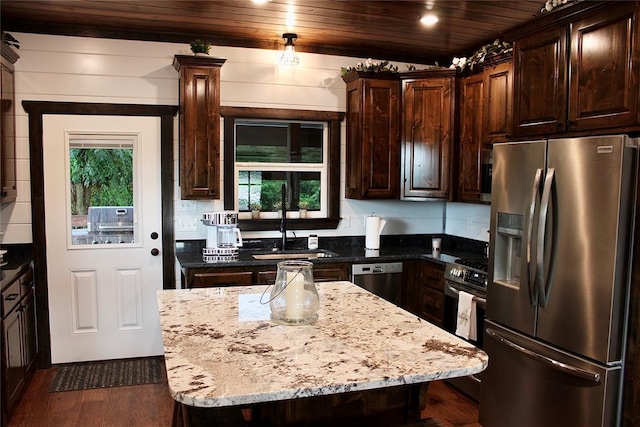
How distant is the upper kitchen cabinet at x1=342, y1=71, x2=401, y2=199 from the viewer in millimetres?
4445

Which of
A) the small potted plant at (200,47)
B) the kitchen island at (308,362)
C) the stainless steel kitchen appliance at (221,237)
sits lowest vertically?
the kitchen island at (308,362)

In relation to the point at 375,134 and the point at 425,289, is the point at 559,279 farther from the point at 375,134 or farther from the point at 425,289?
the point at 375,134

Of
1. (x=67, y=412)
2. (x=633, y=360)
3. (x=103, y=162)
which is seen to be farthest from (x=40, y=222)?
(x=633, y=360)

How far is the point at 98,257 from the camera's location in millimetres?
4227

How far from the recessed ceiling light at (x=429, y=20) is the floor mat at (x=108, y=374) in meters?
3.28

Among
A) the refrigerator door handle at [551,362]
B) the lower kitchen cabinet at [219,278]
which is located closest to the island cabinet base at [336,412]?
the refrigerator door handle at [551,362]

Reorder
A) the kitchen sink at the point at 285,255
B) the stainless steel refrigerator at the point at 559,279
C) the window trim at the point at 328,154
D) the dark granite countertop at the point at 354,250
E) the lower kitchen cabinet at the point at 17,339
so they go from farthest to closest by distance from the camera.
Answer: the window trim at the point at 328,154, the kitchen sink at the point at 285,255, the dark granite countertop at the point at 354,250, the lower kitchen cabinet at the point at 17,339, the stainless steel refrigerator at the point at 559,279

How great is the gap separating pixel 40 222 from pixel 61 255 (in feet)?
0.99

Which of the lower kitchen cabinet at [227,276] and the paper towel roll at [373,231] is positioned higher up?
the paper towel roll at [373,231]

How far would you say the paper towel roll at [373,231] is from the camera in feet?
15.2

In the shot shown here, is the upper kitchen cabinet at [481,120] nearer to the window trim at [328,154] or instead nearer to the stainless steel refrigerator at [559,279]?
the stainless steel refrigerator at [559,279]

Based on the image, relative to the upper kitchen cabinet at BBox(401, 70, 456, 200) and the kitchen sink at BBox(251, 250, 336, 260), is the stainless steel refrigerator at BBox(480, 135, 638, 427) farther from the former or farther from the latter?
the kitchen sink at BBox(251, 250, 336, 260)

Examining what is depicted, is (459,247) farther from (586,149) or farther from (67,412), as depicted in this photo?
(67,412)

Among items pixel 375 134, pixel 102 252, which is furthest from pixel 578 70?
pixel 102 252
